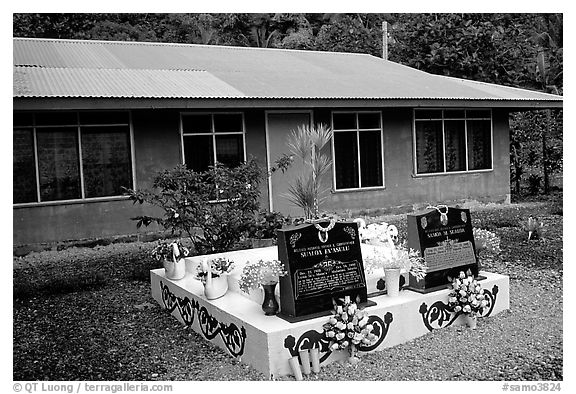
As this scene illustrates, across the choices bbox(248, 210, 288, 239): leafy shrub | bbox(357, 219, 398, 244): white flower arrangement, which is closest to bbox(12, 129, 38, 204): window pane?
bbox(248, 210, 288, 239): leafy shrub

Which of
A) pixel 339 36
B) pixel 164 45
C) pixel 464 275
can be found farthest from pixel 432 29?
pixel 464 275

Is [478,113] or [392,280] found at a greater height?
[478,113]

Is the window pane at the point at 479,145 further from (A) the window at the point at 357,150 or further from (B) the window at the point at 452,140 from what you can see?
(A) the window at the point at 357,150

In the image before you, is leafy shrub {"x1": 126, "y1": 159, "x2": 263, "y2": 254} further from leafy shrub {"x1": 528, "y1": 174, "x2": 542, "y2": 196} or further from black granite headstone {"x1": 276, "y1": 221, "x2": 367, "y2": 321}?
leafy shrub {"x1": 528, "y1": 174, "x2": 542, "y2": 196}

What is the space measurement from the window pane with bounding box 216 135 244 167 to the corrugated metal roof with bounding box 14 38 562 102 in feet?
3.04

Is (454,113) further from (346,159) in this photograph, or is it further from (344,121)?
(346,159)

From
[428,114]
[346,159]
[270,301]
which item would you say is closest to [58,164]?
[346,159]

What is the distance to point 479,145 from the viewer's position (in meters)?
13.7

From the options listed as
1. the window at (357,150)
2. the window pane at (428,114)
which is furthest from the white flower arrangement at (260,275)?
the window pane at (428,114)

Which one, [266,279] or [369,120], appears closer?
[266,279]

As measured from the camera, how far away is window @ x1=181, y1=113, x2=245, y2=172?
10.7 metres

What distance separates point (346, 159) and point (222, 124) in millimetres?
2610

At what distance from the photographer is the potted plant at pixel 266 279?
4.80 m

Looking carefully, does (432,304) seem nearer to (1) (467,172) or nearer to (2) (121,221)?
(2) (121,221)
